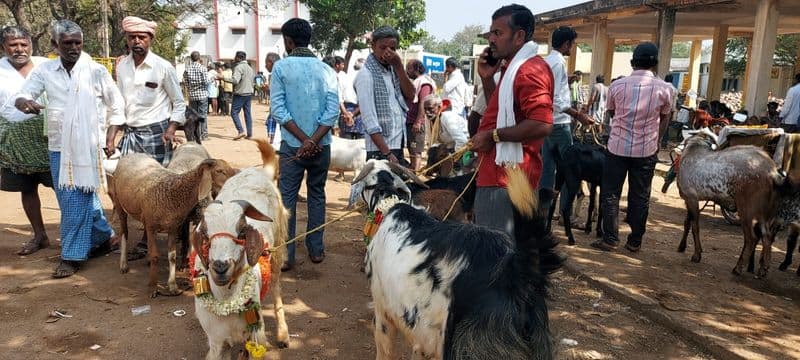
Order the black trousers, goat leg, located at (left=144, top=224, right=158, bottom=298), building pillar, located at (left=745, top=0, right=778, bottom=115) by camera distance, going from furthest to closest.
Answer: building pillar, located at (left=745, top=0, right=778, bottom=115), the black trousers, goat leg, located at (left=144, top=224, right=158, bottom=298)

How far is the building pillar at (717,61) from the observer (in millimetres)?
18172

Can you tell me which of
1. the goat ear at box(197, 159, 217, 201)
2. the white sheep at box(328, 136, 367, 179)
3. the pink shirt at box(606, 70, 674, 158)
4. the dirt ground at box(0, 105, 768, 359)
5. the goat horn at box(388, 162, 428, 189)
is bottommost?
the dirt ground at box(0, 105, 768, 359)

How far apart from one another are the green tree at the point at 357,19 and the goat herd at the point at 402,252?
26048 millimetres

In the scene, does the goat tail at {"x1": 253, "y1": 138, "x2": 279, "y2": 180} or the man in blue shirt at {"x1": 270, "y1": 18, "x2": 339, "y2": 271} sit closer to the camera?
the goat tail at {"x1": 253, "y1": 138, "x2": 279, "y2": 180}

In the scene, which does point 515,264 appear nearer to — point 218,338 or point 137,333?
point 218,338

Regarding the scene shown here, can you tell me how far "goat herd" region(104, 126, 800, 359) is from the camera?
226 centimetres

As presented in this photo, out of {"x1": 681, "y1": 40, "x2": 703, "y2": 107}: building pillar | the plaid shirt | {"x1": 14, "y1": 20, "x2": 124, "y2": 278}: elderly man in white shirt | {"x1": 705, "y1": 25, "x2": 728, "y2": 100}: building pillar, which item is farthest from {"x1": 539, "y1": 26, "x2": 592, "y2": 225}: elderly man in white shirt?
{"x1": 681, "y1": 40, "x2": 703, "y2": 107}: building pillar

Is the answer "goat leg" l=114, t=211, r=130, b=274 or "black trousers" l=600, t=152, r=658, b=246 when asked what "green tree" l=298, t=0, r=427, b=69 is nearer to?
"black trousers" l=600, t=152, r=658, b=246

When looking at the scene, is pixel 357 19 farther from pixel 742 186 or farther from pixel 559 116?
pixel 742 186

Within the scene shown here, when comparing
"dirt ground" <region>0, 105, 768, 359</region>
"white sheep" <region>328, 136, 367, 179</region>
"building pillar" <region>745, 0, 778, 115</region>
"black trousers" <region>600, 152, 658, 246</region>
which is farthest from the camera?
"building pillar" <region>745, 0, 778, 115</region>

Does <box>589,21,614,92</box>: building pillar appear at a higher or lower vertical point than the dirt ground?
higher

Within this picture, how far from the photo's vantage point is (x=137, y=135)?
5.16m

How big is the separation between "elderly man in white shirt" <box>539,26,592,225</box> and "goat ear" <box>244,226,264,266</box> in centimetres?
384

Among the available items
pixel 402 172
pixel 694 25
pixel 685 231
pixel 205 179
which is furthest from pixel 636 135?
pixel 694 25
